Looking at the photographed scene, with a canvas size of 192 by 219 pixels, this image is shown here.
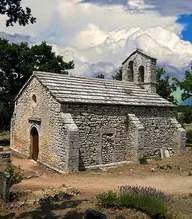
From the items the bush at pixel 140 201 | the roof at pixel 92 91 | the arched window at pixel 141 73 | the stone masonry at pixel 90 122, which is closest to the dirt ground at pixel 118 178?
the stone masonry at pixel 90 122

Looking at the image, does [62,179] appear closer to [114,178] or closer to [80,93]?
[114,178]

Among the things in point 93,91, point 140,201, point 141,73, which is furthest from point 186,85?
point 140,201

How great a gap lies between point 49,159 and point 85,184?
13.3ft

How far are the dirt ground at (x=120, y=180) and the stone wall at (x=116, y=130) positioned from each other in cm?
92

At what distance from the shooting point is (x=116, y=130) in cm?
1756

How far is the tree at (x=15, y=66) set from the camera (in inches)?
1043

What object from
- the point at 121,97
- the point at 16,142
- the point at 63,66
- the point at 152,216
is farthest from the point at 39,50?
the point at 152,216

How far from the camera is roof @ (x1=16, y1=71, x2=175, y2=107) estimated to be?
15992mm

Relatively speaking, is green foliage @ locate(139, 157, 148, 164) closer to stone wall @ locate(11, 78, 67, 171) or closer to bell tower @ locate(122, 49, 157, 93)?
stone wall @ locate(11, 78, 67, 171)

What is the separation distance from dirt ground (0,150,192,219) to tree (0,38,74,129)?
9604mm

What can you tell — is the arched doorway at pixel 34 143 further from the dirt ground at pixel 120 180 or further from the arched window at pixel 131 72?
the arched window at pixel 131 72

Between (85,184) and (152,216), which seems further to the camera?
(85,184)

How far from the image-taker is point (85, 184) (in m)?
12.6

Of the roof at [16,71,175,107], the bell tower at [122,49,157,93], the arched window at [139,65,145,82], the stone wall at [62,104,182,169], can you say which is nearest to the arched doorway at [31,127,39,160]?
the roof at [16,71,175,107]
